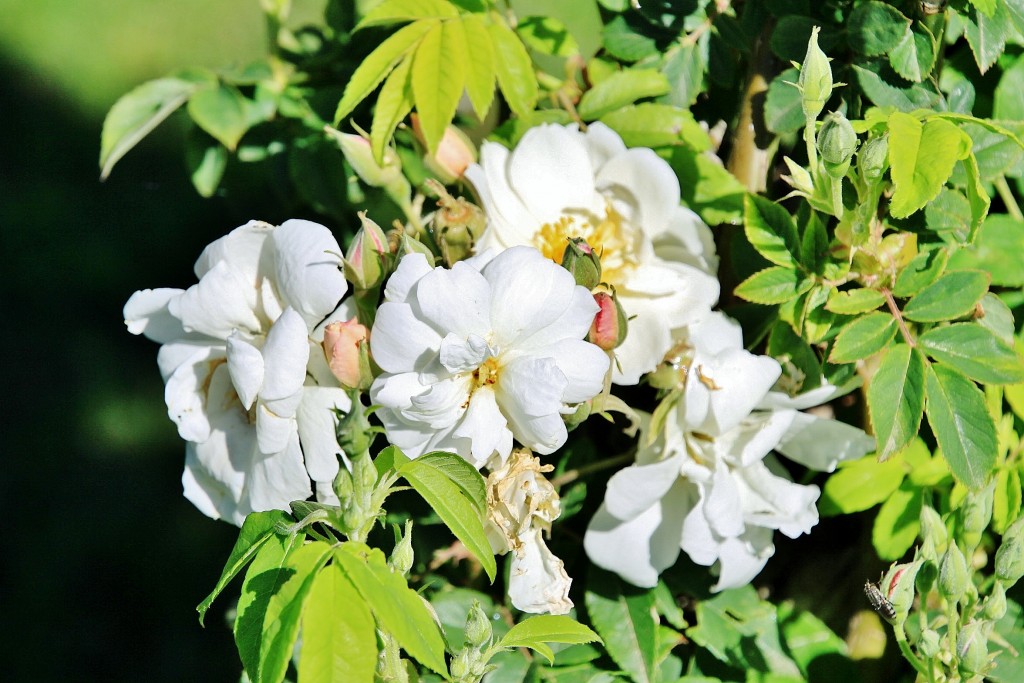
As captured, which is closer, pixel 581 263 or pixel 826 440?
pixel 581 263

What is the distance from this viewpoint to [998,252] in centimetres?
104

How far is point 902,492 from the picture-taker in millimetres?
1022

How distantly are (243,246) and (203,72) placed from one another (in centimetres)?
42

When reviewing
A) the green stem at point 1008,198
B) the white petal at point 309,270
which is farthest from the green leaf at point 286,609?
the green stem at point 1008,198

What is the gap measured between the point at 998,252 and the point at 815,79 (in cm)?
34

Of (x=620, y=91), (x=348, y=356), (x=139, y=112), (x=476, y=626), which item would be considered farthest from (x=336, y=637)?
(x=139, y=112)

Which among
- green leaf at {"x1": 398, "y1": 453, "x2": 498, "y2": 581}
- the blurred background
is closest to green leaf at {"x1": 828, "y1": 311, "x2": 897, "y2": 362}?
green leaf at {"x1": 398, "y1": 453, "x2": 498, "y2": 581}

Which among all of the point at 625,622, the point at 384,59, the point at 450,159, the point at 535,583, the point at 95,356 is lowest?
the point at 95,356

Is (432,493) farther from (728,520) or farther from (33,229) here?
(33,229)

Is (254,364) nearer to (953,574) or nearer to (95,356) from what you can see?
(953,574)

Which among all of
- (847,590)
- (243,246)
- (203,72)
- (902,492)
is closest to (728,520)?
(902,492)

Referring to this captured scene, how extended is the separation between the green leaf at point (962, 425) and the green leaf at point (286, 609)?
1.67ft

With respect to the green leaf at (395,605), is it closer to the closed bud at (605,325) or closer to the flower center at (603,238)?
the closed bud at (605,325)

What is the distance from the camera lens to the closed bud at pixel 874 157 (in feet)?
2.75
